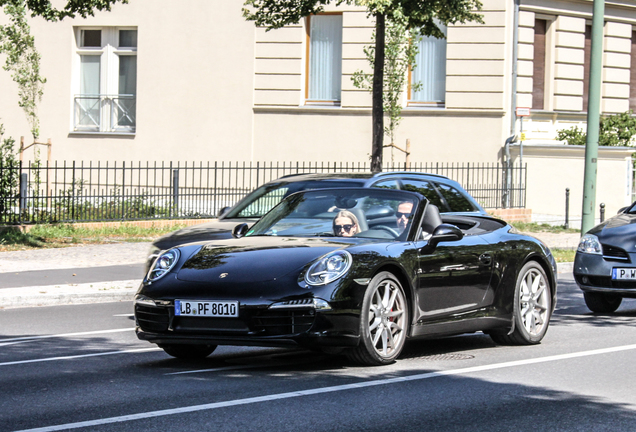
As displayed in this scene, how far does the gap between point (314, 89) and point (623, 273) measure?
63.0 ft

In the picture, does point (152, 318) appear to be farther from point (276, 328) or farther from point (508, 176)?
point (508, 176)

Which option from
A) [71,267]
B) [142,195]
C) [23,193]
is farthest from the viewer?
[142,195]

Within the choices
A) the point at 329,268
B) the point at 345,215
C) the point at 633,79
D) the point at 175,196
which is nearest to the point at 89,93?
the point at 175,196

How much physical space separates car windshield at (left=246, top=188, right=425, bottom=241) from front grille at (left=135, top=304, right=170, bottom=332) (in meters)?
1.39

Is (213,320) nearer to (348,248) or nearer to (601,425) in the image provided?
(348,248)

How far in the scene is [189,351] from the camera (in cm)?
810

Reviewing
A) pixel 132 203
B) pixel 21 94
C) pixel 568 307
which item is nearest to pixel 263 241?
pixel 568 307

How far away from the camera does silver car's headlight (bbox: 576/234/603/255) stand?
1178 centimetres

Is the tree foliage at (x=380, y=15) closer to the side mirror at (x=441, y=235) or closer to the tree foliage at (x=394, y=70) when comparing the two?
the tree foliage at (x=394, y=70)

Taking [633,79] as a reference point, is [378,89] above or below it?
below

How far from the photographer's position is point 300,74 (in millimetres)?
29312

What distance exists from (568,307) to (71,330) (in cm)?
611

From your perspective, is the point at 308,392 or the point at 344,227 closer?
the point at 308,392

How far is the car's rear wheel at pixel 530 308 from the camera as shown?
9.04m
